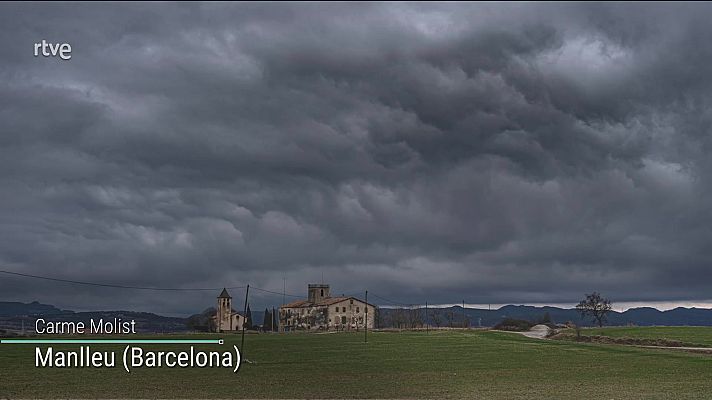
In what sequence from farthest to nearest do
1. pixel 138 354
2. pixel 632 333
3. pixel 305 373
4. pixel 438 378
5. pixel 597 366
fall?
pixel 632 333 → pixel 138 354 → pixel 597 366 → pixel 305 373 → pixel 438 378

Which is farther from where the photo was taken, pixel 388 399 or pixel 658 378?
pixel 658 378

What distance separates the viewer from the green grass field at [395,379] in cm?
4091

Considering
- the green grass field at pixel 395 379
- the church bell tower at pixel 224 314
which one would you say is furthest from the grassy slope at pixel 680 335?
the church bell tower at pixel 224 314

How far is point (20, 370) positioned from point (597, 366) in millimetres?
42099

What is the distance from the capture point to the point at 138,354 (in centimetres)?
7381

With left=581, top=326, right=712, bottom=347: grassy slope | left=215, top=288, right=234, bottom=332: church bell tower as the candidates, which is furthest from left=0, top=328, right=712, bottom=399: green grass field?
left=215, top=288, right=234, bottom=332: church bell tower

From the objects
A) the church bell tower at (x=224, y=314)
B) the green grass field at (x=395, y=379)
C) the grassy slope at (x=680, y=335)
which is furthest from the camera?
the church bell tower at (x=224, y=314)

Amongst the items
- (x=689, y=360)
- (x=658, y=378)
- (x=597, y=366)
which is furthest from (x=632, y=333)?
(x=658, y=378)

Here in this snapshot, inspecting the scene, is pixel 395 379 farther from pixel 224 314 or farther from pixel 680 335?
pixel 224 314

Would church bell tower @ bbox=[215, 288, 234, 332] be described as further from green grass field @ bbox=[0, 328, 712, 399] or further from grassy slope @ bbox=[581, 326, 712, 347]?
green grass field @ bbox=[0, 328, 712, 399]

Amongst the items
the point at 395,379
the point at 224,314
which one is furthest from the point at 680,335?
the point at 224,314

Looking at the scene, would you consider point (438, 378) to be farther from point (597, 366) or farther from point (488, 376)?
point (597, 366)

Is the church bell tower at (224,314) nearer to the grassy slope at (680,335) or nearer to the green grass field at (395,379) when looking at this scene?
the grassy slope at (680,335)

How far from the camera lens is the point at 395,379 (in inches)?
1956
